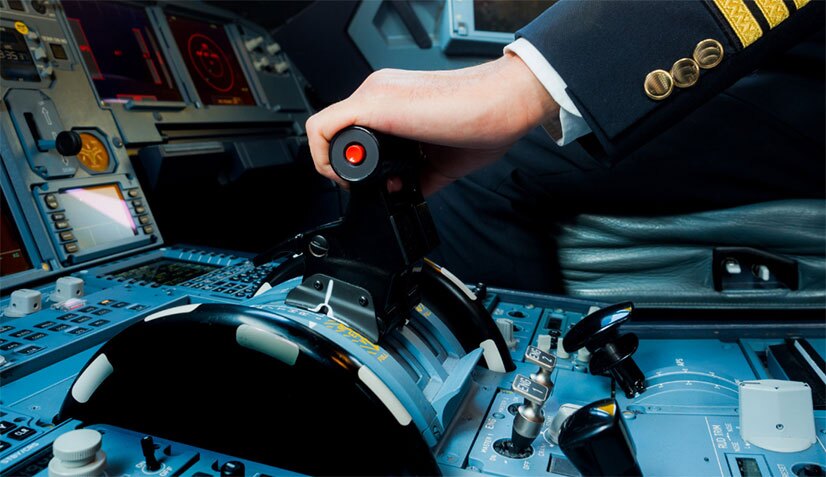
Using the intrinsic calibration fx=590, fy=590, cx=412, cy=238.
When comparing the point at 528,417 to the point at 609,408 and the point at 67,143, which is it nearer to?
the point at 609,408

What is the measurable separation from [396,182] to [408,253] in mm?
129

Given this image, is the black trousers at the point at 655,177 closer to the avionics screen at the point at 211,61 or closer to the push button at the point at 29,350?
the avionics screen at the point at 211,61

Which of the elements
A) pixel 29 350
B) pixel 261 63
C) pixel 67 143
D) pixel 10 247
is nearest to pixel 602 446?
pixel 29 350

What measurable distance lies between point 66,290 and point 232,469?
925 millimetres

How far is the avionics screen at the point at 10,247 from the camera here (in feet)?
5.36

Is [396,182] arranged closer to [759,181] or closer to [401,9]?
[759,181]

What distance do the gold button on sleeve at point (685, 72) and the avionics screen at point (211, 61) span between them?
2.15m

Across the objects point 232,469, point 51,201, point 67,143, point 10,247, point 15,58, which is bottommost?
point 232,469

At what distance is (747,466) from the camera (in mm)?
925

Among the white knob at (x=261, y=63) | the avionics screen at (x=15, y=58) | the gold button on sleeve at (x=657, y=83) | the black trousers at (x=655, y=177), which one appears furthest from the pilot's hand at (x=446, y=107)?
the white knob at (x=261, y=63)

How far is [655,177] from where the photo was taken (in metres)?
1.87

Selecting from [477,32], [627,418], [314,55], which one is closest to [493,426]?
[627,418]

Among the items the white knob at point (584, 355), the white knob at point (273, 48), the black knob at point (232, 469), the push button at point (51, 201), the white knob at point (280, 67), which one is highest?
the white knob at point (273, 48)

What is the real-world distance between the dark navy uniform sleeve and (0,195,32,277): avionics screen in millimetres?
1529
